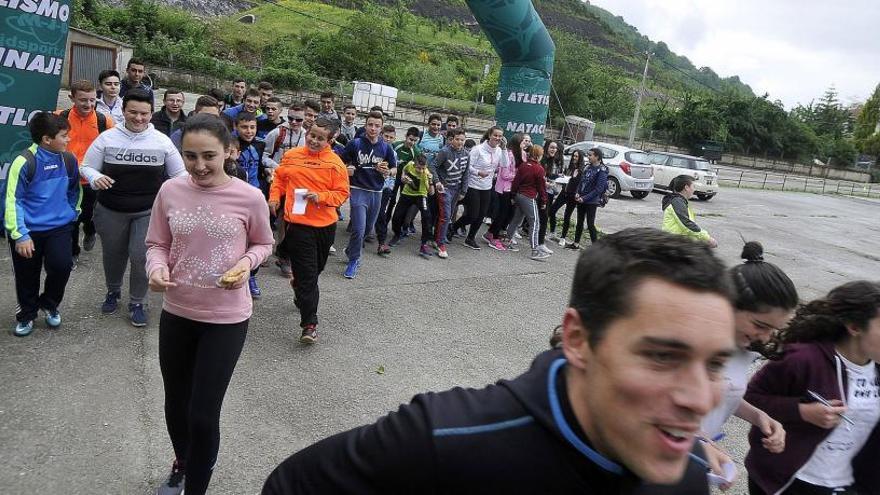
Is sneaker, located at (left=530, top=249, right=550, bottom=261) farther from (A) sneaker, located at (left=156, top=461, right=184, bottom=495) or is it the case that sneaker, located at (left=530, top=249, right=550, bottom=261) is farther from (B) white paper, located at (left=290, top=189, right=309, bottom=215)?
(A) sneaker, located at (left=156, top=461, right=184, bottom=495)

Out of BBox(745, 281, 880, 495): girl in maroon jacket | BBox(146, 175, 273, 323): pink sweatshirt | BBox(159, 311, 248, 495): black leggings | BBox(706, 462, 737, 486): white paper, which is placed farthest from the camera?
BBox(146, 175, 273, 323): pink sweatshirt

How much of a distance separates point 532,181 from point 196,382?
7.11 m

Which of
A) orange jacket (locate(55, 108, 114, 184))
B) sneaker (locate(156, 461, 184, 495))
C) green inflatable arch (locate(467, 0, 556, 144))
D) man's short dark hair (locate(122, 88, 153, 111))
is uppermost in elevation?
green inflatable arch (locate(467, 0, 556, 144))

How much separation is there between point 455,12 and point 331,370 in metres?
97.9

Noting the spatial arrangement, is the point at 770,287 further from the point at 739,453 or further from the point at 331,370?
the point at 331,370

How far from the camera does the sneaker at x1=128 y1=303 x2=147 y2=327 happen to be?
4898mm

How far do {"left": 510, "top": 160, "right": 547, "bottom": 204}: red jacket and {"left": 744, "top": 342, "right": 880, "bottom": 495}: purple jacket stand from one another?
22.0ft

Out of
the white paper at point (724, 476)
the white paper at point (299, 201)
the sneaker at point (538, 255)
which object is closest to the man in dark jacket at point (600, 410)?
the white paper at point (724, 476)

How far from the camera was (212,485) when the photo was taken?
124 inches

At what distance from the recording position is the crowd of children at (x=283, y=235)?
7.90 feet

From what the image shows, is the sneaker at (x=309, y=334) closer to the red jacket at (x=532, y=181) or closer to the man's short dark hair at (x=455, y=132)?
the man's short dark hair at (x=455, y=132)

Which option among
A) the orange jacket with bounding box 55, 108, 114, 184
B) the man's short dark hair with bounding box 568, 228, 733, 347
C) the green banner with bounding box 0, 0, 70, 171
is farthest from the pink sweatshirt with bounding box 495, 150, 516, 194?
the man's short dark hair with bounding box 568, 228, 733, 347

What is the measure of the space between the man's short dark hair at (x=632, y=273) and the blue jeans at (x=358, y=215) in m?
5.73

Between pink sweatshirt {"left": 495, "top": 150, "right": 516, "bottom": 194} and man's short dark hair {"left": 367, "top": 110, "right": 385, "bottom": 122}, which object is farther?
pink sweatshirt {"left": 495, "top": 150, "right": 516, "bottom": 194}
